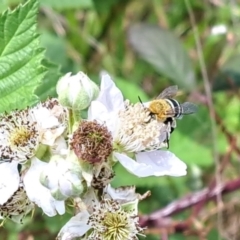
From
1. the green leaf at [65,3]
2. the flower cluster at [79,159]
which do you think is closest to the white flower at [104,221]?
the flower cluster at [79,159]

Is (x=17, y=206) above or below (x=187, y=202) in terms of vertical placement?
above

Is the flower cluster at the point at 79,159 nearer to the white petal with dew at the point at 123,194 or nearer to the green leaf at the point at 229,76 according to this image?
the white petal with dew at the point at 123,194

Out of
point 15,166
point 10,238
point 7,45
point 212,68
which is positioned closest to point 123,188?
point 15,166

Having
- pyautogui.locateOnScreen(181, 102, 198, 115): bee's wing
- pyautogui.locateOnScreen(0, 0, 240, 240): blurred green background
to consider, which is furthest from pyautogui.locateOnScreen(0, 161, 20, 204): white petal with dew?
pyautogui.locateOnScreen(0, 0, 240, 240): blurred green background

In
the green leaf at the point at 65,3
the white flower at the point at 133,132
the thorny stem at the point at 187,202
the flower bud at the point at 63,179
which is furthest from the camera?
the green leaf at the point at 65,3

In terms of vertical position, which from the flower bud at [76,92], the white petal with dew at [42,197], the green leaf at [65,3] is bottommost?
the green leaf at [65,3]

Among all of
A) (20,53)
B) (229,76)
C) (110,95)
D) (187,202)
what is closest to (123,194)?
(110,95)

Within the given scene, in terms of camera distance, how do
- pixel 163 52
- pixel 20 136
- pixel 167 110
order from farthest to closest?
1. pixel 163 52
2. pixel 167 110
3. pixel 20 136

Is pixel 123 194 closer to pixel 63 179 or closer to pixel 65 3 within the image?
pixel 63 179
